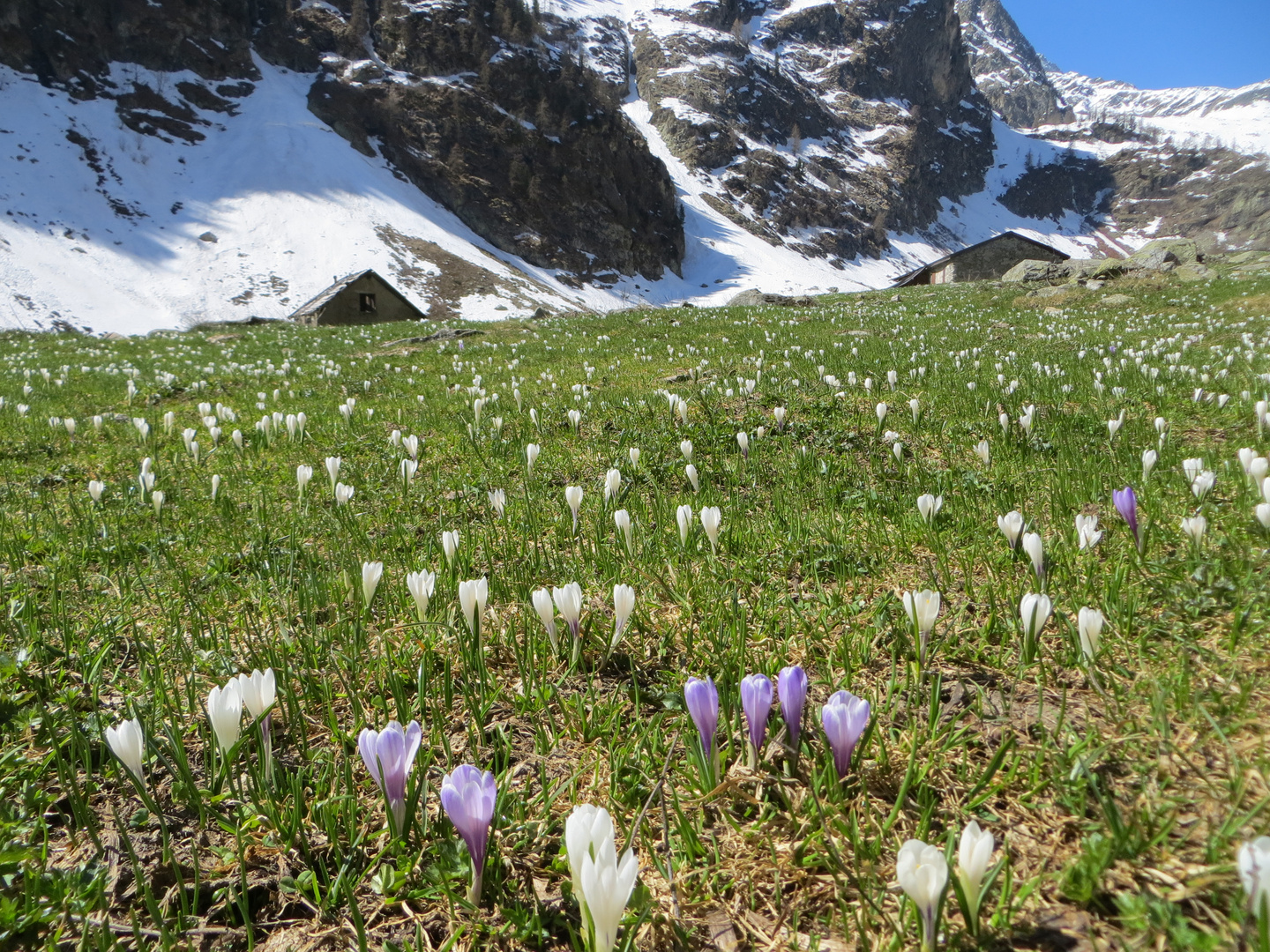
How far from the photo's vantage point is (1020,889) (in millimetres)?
1430

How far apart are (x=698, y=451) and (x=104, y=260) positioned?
68667mm

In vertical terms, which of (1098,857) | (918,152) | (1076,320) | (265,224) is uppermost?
(918,152)

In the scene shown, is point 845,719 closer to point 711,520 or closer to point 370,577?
point 711,520

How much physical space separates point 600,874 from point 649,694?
3.91 feet

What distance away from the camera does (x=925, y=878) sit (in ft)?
3.90

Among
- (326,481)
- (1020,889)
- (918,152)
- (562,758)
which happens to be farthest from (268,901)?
(918,152)

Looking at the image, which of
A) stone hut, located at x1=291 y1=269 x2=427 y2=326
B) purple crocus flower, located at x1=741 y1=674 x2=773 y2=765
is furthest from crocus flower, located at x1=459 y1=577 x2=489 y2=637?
stone hut, located at x1=291 y1=269 x2=427 y2=326

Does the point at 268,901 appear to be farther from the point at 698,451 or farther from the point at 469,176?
the point at 469,176

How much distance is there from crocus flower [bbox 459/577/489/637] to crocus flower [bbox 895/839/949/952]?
5.09ft

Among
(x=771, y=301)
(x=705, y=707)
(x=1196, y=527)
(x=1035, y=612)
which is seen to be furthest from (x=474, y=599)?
(x=771, y=301)

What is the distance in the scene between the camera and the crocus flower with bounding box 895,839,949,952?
1.17m

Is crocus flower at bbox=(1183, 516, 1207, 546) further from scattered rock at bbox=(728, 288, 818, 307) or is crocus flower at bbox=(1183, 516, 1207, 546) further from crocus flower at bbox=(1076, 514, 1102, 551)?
scattered rock at bbox=(728, 288, 818, 307)

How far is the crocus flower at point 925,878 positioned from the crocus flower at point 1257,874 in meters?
0.44

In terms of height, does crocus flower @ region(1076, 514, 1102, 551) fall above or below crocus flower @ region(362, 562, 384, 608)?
→ above
